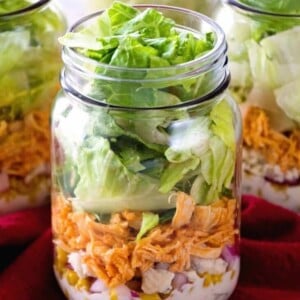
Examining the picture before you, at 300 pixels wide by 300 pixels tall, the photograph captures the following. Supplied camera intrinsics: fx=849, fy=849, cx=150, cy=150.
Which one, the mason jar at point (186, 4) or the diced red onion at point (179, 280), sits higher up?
the mason jar at point (186, 4)

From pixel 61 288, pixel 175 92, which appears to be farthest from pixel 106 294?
pixel 175 92

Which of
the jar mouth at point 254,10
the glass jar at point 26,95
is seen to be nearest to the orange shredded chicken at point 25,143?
the glass jar at point 26,95

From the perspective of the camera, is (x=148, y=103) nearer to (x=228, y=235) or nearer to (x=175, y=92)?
(x=175, y=92)

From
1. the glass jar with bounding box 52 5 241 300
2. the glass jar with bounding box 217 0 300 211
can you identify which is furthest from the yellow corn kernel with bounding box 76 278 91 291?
the glass jar with bounding box 217 0 300 211

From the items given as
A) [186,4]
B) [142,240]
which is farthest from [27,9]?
[142,240]

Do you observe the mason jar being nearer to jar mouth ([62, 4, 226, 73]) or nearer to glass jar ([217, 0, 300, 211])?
glass jar ([217, 0, 300, 211])

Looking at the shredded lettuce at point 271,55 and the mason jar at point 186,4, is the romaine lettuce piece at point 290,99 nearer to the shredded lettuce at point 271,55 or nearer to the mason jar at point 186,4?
the shredded lettuce at point 271,55
